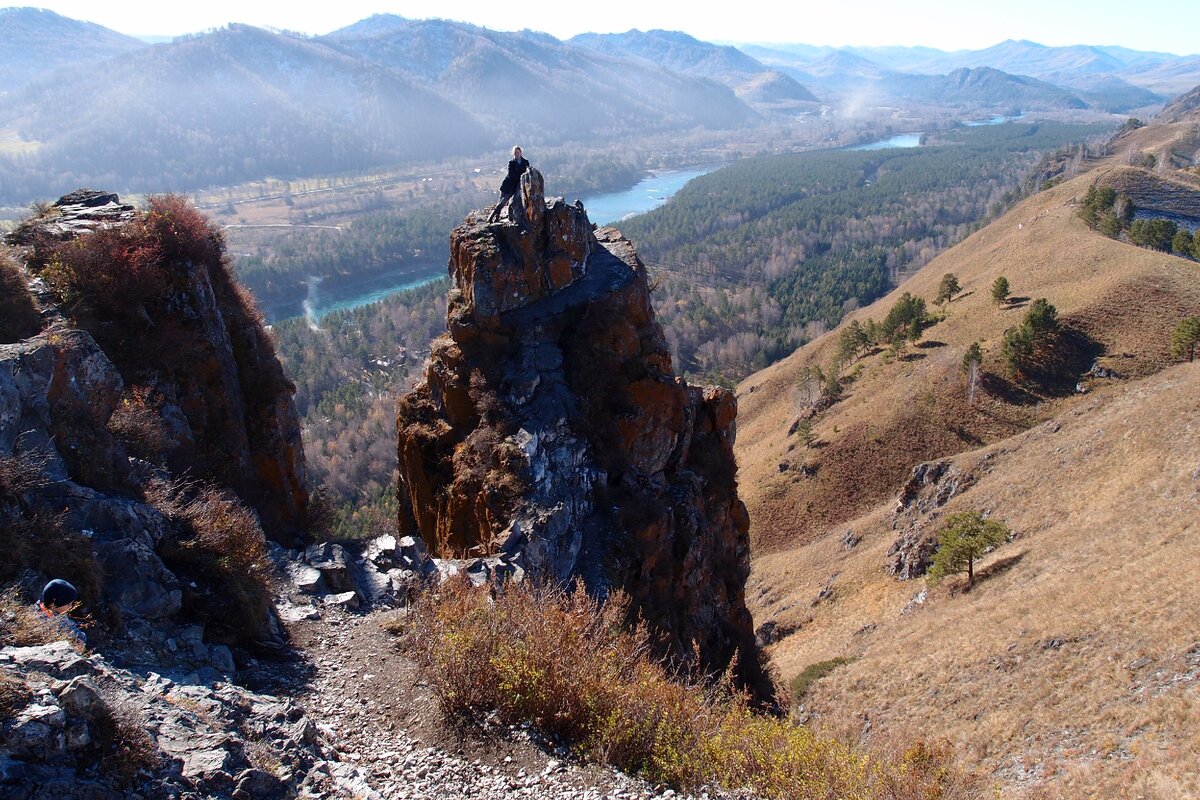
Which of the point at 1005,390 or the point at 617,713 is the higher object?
the point at 617,713

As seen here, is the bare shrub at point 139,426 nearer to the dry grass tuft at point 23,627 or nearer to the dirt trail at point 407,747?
the dirt trail at point 407,747

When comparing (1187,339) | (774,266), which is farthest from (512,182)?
(774,266)

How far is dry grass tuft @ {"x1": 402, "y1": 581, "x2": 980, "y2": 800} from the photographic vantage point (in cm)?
1055

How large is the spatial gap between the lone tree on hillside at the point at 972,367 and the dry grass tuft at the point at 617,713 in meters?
51.3

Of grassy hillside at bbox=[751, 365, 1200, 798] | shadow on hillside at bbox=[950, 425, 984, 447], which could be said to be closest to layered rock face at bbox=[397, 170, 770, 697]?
grassy hillside at bbox=[751, 365, 1200, 798]

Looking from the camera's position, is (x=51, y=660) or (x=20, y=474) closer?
(x=51, y=660)

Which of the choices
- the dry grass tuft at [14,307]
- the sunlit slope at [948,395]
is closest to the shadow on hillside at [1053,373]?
the sunlit slope at [948,395]

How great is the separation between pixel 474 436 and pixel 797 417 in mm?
55936

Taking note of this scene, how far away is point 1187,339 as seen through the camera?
161ft

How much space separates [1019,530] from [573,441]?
28.9m

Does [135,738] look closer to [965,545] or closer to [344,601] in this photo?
[344,601]

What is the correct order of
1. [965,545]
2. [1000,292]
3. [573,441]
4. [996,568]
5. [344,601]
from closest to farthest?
[344,601] → [573,441] → [965,545] → [996,568] → [1000,292]

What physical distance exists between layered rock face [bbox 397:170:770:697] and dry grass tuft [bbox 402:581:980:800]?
17.2 feet

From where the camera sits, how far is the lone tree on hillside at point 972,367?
56094 millimetres
